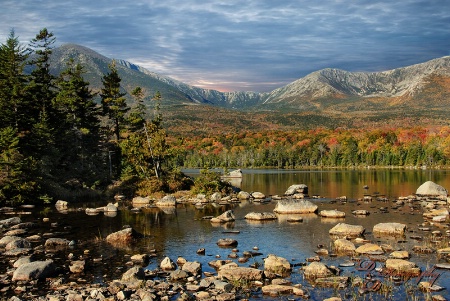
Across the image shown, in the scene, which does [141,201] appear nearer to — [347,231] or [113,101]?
[113,101]

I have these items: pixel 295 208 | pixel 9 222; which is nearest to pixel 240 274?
pixel 295 208

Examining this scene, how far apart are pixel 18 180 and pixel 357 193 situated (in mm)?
49550

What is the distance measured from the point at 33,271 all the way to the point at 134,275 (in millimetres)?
5672

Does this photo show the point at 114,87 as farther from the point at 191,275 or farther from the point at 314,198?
the point at 191,275

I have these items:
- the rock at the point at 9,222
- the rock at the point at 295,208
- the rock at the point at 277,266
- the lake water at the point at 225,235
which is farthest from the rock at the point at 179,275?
the rock at the point at 295,208

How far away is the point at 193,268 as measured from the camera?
2420cm

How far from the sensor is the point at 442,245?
29.8 m

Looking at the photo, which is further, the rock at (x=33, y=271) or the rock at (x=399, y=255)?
the rock at (x=399, y=255)

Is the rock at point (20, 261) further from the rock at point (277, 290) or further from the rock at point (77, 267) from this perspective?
the rock at point (277, 290)

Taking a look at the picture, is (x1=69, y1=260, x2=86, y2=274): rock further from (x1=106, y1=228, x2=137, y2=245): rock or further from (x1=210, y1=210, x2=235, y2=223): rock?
(x1=210, y1=210, x2=235, y2=223): rock

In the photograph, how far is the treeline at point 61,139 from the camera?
53.6 meters

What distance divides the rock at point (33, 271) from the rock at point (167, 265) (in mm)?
6146

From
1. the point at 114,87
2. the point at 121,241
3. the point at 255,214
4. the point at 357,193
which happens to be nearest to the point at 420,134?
the point at 357,193

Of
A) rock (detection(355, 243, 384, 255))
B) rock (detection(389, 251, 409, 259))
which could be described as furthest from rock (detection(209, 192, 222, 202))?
rock (detection(389, 251, 409, 259))
